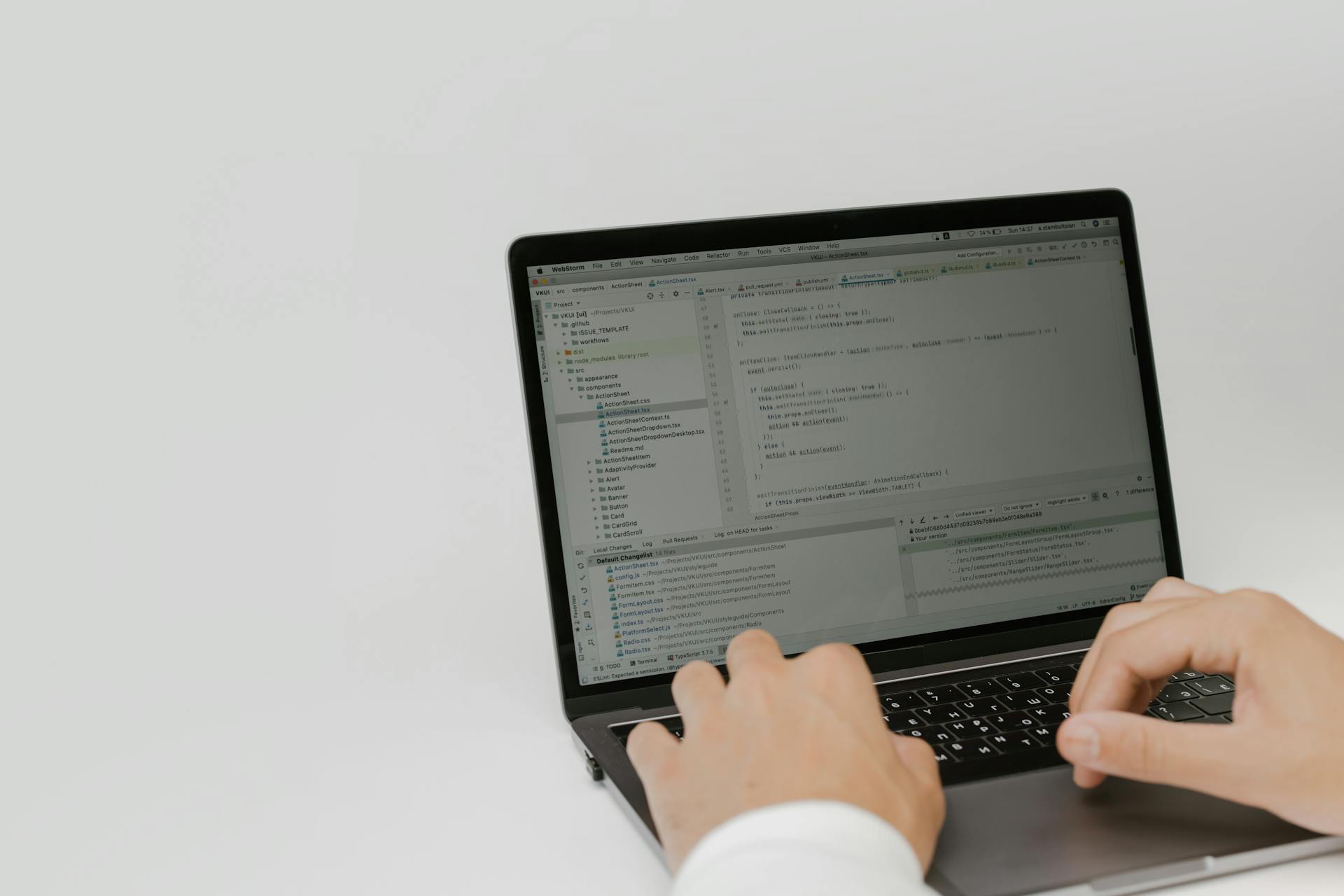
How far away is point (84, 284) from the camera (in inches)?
58.4

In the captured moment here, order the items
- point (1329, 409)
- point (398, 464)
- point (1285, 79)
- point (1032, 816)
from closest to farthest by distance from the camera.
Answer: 1. point (1032, 816)
2. point (398, 464)
3. point (1329, 409)
4. point (1285, 79)

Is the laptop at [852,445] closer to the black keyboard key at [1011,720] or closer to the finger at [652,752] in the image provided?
the black keyboard key at [1011,720]

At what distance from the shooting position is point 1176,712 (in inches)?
34.7

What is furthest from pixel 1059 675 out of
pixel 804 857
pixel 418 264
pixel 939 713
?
pixel 418 264

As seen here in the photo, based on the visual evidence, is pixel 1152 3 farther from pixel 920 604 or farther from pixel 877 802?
pixel 877 802

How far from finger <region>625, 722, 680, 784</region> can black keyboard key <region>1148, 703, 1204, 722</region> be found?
395 mm

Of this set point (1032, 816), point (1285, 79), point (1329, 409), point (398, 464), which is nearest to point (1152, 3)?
point (1285, 79)

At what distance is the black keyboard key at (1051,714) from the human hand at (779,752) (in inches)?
8.3

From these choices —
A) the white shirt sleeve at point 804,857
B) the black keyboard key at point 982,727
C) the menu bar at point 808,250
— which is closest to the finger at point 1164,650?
the black keyboard key at point 982,727

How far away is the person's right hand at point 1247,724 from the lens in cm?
66

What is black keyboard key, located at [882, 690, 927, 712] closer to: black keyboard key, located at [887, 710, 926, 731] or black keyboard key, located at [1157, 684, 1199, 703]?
black keyboard key, located at [887, 710, 926, 731]

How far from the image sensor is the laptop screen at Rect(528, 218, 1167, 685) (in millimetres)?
1024

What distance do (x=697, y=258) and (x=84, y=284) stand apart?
2.88 ft

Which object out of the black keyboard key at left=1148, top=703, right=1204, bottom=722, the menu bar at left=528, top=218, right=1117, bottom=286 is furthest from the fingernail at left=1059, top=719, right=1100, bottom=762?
the menu bar at left=528, top=218, right=1117, bottom=286
